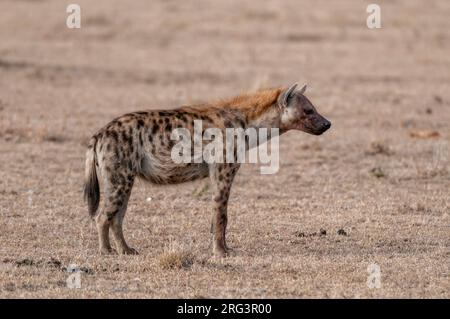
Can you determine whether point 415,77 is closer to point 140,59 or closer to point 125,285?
point 140,59

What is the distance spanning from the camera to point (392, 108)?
1725cm

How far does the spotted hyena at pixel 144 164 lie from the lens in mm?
8352

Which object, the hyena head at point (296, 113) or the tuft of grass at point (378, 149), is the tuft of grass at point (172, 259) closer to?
the hyena head at point (296, 113)

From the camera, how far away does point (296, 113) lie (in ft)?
29.6

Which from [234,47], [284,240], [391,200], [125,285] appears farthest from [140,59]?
[125,285]

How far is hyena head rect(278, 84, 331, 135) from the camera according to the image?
8.98 m

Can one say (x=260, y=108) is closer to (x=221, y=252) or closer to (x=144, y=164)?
(x=144, y=164)

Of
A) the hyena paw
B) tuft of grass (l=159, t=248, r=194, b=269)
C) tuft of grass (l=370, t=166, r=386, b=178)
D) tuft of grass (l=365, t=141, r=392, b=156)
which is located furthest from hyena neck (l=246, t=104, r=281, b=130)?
tuft of grass (l=365, t=141, r=392, b=156)

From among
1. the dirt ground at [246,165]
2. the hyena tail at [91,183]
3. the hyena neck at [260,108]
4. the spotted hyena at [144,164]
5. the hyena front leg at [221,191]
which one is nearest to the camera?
the dirt ground at [246,165]

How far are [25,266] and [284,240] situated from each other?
2467mm

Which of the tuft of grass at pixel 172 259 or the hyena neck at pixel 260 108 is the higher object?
the hyena neck at pixel 260 108

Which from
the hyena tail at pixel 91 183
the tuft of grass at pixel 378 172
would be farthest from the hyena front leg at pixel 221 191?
the tuft of grass at pixel 378 172

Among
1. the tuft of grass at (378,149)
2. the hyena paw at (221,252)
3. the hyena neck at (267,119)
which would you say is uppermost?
the hyena neck at (267,119)

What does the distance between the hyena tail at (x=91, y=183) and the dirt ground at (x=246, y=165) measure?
43cm
